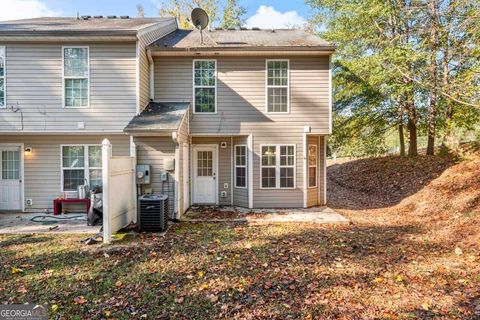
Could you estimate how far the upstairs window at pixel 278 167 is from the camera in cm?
933

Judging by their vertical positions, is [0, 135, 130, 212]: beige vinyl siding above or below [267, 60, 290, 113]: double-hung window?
below

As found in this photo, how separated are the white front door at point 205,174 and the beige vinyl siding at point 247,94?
0.92 meters

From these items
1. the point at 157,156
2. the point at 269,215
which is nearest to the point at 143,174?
the point at 157,156

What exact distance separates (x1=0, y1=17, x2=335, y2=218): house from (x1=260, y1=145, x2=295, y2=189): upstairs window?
1.3 inches

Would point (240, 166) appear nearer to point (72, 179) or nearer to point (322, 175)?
point (322, 175)

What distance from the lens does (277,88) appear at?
30.5ft

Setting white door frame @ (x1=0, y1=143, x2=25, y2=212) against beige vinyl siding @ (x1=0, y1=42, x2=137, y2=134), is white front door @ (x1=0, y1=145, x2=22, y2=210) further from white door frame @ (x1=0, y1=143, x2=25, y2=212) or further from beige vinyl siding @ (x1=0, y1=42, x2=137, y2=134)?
beige vinyl siding @ (x1=0, y1=42, x2=137, y2=134)

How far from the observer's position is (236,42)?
385 inches

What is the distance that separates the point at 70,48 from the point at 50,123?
226 centimetres

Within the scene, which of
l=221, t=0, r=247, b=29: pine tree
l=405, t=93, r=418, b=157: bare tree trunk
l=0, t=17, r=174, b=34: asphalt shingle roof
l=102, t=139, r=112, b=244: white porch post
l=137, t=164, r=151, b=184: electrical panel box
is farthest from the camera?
l=221, t=0, r=247, b=29: pine tree

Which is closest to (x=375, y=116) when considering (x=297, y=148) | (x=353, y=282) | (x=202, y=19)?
(x=297, y=148)

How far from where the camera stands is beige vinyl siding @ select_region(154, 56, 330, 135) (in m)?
9.24

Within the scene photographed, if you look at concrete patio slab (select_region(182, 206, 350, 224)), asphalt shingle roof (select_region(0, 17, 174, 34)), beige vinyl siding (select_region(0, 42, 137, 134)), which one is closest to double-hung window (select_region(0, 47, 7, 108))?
beige vinyl siding (select_region(0, 42, 137, 134))

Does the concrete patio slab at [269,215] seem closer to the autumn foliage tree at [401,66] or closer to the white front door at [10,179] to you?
the autumn foliage tree at [401,66]
